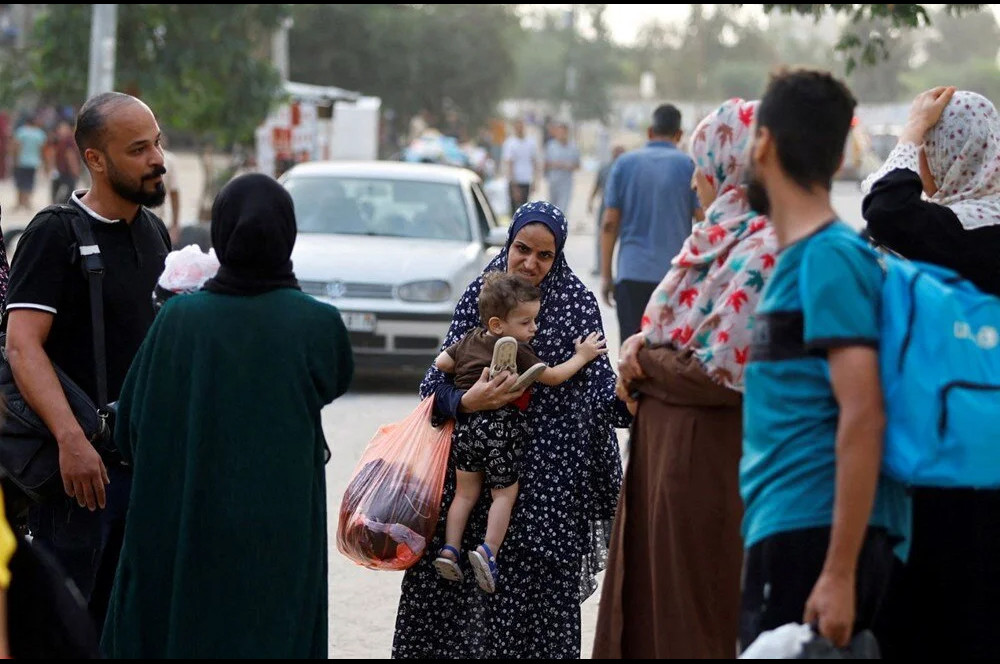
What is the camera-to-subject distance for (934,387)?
3191mm

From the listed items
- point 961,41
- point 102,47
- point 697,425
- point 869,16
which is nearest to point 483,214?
point 869,16

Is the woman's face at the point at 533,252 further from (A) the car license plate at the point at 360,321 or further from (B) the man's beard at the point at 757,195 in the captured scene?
(A) the car license plate at the point at 360,321

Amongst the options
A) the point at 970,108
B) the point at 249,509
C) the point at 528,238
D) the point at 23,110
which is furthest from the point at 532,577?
the point at 23,110

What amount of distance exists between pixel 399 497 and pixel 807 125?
2.14 metres

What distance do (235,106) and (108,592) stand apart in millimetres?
17756

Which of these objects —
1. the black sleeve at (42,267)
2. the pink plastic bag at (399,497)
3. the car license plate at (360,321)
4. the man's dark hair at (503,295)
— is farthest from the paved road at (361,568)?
the black sleeve at (42,267)

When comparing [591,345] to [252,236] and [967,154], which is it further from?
[252,236]

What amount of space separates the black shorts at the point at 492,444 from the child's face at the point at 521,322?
0.25 meters

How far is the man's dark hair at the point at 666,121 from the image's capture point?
10328 mm

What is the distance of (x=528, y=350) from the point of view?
483 centimetres

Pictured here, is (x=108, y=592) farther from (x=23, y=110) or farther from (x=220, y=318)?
(x=23, y=110)

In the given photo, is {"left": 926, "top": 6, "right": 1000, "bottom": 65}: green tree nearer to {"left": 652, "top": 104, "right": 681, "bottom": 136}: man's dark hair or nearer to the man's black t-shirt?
{"left": 652, "top": 104, "right": 681, "bottom": 136}: man's dark hair

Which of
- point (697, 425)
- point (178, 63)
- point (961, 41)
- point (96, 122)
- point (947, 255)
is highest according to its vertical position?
point (961, 41)

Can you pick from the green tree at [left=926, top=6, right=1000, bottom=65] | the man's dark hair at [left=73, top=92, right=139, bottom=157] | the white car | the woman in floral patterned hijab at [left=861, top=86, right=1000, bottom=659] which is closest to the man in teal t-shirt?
the woman in floral patterned hijab at [left=861, top=86, right=1000, bottom=659]
